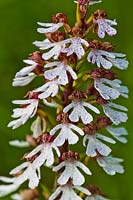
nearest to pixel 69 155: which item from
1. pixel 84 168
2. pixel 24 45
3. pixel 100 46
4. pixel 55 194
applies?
pixel 84 168

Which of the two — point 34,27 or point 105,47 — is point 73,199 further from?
point 34,27

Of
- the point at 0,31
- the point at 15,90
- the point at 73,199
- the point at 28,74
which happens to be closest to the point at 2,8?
the point at 0,31

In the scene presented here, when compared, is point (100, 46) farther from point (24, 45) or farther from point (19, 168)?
point (24, 45)

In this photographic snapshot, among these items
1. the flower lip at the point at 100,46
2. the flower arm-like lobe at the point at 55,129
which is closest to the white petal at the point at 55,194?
the flower arm-like lobe at the point at 55,129

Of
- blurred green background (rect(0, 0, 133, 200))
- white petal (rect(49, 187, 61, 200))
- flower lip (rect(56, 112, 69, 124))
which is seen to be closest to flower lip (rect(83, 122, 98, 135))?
A: flower lip (rect(56, 112, 69, 124))

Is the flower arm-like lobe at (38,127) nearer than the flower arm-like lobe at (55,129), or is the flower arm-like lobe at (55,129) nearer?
the flower arm-like lobe at (55,129)

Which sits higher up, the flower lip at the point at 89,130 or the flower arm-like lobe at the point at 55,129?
the flower arm-like lobe at the point at 55,129

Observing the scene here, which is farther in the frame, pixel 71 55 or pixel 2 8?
pixel 2 8

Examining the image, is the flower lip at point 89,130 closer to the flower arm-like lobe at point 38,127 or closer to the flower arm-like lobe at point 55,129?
the flower arm-like lobe at point 55,129
